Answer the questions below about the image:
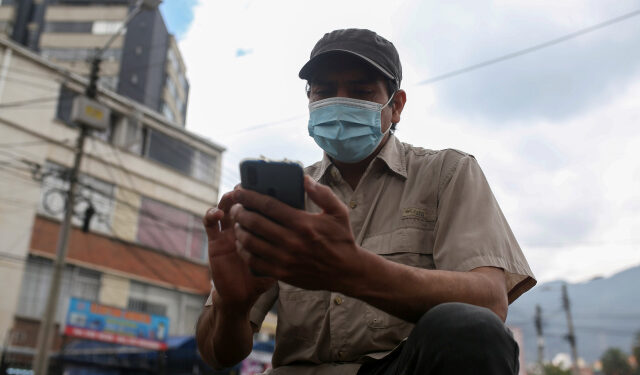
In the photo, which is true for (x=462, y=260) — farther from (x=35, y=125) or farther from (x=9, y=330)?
(x=35, y=125)

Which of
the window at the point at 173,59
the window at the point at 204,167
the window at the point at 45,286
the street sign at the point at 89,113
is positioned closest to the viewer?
the street sign at the point at 89,113

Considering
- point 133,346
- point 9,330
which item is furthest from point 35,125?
point 133,346

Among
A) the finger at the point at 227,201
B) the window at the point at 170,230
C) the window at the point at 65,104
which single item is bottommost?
the finger at the point at 227,201

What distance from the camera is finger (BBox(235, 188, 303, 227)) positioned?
44.3 inches

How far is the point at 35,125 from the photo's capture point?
18141 mm

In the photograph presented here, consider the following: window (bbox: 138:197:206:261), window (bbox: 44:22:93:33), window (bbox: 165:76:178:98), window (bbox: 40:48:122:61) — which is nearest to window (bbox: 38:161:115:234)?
window (bbox: 138:197:206:261)

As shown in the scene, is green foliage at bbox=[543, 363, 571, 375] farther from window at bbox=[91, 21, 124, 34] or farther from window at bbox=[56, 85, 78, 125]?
window at bbox=[91, 21, 124, 34]

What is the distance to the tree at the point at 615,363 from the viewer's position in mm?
37625

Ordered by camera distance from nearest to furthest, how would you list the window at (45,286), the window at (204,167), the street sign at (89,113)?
1. the street sign at (89,113)
2. the window at (45,286)
3. the window at (204,167)

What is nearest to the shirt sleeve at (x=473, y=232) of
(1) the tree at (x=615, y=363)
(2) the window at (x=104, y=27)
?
(2) the window at (x=104, y=27)

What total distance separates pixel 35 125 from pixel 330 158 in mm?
18721

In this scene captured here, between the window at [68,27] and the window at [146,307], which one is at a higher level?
the window at [68,27]

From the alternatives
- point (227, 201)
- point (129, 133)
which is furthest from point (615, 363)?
point (227, 201)

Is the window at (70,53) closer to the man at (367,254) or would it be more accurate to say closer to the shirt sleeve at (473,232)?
the man at (367,254)
